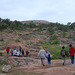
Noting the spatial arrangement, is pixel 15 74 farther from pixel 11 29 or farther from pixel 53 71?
pixel 11 29

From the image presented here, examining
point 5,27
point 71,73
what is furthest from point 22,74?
point 5,27

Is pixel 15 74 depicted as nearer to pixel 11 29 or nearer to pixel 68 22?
pixel 11 29

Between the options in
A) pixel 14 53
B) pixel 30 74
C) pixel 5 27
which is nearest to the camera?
pixel 30 74

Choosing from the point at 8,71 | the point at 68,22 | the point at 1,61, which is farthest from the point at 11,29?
the point at 8,71

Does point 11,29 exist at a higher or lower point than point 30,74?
higher

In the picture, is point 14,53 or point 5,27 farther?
point 5,27

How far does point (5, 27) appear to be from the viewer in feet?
167

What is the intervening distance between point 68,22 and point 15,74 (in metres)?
71.5

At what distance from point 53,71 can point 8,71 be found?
226cm

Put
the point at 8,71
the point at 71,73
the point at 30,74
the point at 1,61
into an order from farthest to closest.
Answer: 1. the point at 1,61
2. the point at 8,71
3. the point at 30,74
4. the point at 71,73

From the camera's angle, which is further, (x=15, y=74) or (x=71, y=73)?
(x=15, y=74)

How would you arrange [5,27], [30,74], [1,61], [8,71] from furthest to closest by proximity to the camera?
1. [5,27]
2. [1,61]
3. [8,71]
4. [30,74]

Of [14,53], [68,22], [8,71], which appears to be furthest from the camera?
[68,22]

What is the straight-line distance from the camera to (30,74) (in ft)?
22.4
